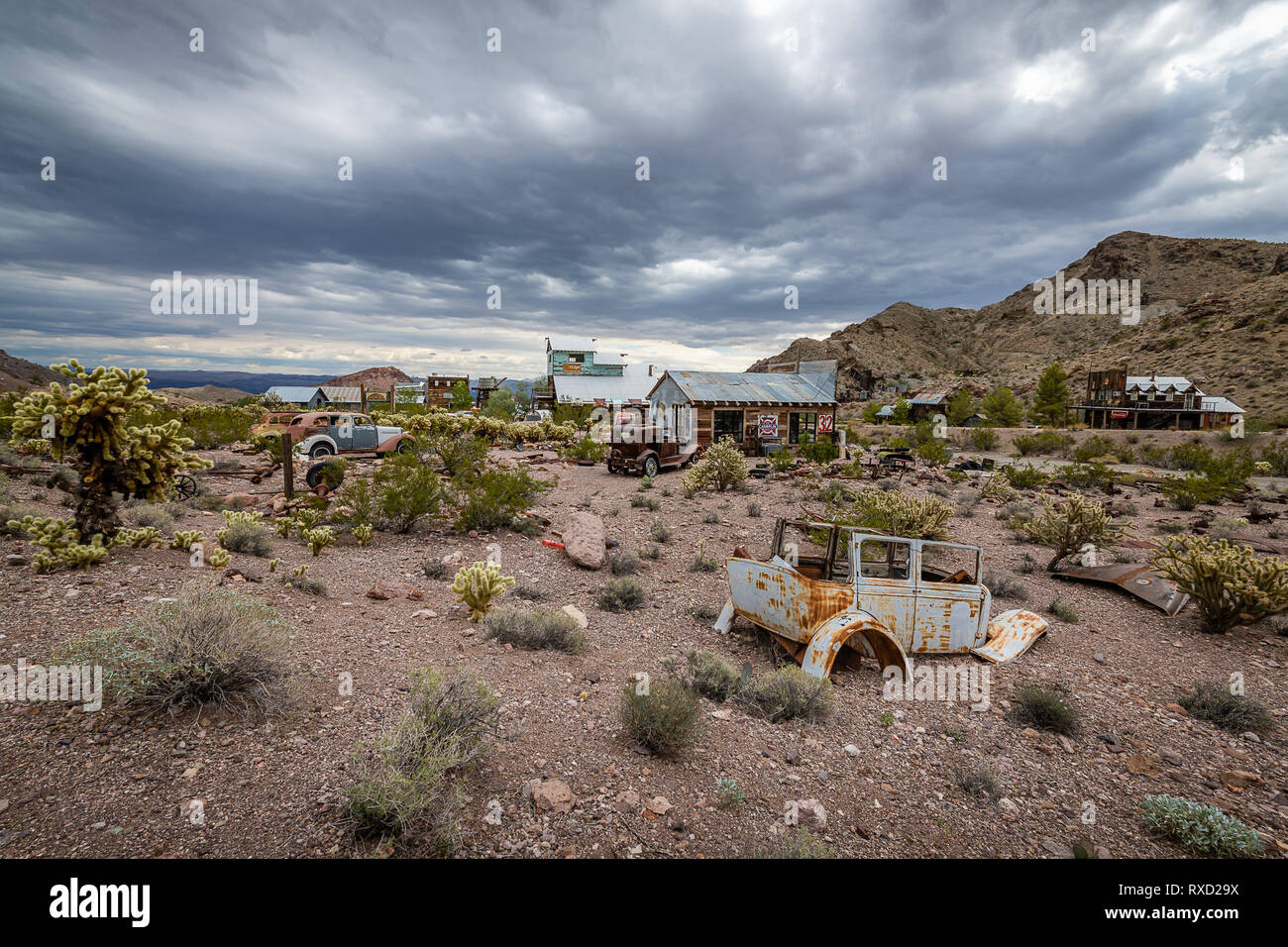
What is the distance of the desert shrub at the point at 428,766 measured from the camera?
2717 mm

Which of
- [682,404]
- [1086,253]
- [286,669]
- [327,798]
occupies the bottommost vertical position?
[327,798]

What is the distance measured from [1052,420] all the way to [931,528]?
159 ft

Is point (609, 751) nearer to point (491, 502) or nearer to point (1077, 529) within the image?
point (491, 502)

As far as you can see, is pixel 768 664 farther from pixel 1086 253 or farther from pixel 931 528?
pixel 1086 253

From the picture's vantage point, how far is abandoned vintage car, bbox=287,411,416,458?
1741 cm

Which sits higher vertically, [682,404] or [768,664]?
[682,404]

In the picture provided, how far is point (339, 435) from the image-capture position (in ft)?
58.3

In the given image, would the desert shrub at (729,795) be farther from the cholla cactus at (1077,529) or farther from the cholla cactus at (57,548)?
the cholla cactus at (1077,529)

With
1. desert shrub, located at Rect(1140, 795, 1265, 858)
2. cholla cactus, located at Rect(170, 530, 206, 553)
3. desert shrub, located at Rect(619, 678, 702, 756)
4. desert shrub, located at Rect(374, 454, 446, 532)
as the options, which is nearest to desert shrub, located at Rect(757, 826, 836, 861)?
desert shrub, located at Rect(619, 678, 702, 756)

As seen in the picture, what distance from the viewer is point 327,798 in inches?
119

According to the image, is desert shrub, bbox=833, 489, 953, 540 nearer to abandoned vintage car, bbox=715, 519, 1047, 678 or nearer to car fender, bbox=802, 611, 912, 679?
abandoned vintage car, bbox=715, 519, 1047, 678

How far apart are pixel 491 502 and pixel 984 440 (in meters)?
35.4

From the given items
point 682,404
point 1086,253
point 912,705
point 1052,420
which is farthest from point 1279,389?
point 1086,253

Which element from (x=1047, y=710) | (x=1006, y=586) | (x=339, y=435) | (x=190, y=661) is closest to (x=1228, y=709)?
(x=1047, y=710)
